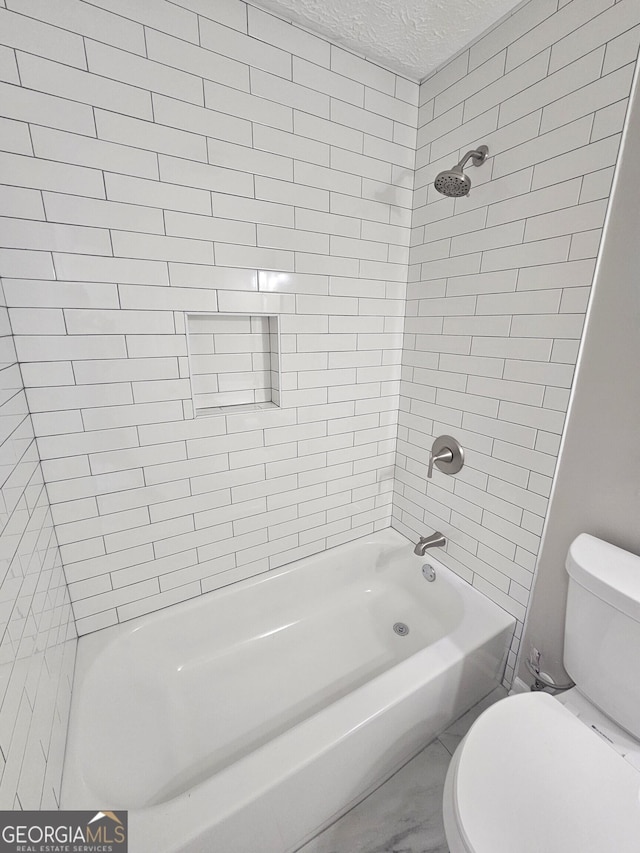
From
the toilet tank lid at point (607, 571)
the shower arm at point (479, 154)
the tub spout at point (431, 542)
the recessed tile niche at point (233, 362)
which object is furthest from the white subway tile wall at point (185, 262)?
the toilet tank lid at point (607, 571)

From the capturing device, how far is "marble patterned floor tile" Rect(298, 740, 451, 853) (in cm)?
106

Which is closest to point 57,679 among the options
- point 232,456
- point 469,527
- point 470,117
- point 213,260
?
point 232,456

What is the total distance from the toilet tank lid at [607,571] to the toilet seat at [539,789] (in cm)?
35

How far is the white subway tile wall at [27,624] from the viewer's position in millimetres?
666

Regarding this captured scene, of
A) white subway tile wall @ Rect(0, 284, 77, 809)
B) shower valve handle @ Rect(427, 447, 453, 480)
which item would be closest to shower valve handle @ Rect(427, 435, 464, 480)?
shower valve handle @ Rect(427, 447, 453, 480)

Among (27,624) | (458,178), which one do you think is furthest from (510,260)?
(27,624)

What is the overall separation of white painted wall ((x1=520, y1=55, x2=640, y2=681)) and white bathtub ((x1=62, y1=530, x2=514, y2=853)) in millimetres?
526

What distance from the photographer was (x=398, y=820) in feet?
3.68

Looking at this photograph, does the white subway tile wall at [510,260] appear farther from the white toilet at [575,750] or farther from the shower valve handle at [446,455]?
the white toilet at [575,750]

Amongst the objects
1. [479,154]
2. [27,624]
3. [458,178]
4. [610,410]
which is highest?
[479,154]

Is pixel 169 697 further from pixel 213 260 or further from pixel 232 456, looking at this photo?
pixel 213 260

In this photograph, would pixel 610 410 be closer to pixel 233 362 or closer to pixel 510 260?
pixel 510 260

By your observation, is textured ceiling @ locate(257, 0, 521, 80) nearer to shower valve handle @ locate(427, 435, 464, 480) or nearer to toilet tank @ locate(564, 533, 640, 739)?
shower valve handle @ locate(427, 435, 464, 480)

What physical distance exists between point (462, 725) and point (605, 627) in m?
0.79
